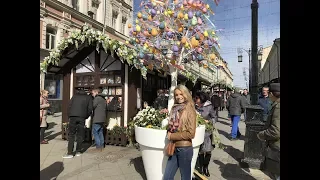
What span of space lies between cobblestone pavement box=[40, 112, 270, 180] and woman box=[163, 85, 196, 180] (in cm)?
139

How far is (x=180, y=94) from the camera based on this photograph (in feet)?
9.48

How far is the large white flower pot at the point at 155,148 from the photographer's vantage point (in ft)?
10.7

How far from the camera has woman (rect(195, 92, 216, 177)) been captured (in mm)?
4059

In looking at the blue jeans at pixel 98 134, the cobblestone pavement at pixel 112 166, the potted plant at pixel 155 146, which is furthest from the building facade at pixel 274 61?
the blue jeans at pixel 98 134

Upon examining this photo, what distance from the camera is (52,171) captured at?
171 inches

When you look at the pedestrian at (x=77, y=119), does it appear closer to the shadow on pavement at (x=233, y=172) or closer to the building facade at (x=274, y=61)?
the shadow on pavement at (x=233, y=172)

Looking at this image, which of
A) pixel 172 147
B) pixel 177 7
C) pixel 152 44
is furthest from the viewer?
pixel 152 44

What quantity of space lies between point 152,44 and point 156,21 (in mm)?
365

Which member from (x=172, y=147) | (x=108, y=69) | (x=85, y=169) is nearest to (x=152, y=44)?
(x=172, y=147)

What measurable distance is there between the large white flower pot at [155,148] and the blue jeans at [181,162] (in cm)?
40

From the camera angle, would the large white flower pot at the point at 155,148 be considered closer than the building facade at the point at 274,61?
No

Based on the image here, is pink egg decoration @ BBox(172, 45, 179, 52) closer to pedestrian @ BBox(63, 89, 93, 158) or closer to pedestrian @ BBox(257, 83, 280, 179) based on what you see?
pedestrian @ BBox(257, 83, 280, 179)
